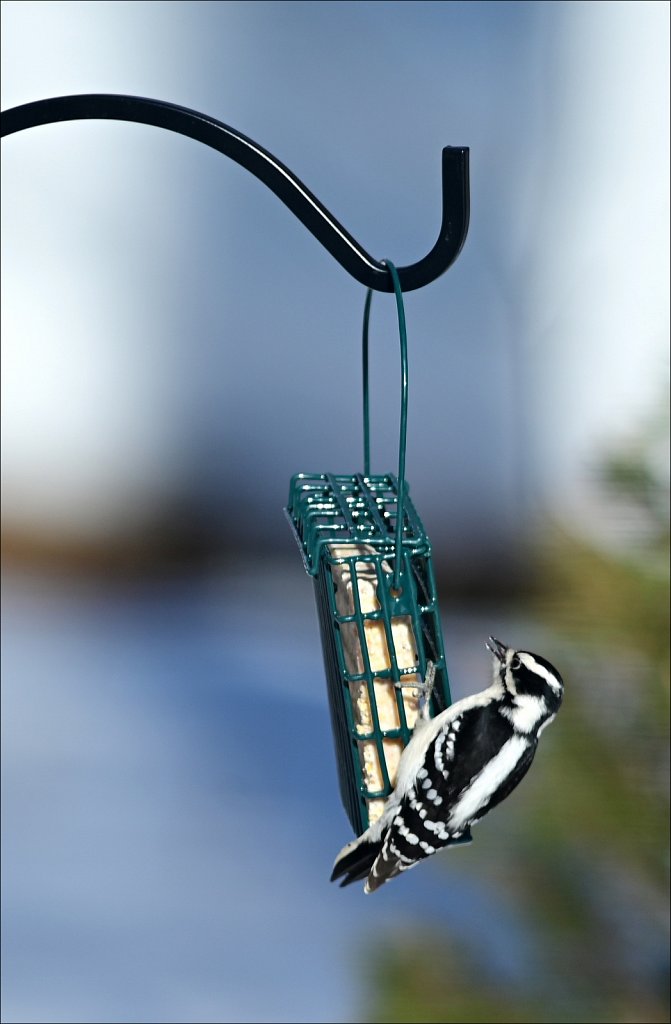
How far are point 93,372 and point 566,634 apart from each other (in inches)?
82.3

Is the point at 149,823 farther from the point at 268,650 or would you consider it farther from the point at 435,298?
the point at 435,298

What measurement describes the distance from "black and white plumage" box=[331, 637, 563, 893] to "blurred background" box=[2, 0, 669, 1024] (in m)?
2.19

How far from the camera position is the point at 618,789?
271 cm

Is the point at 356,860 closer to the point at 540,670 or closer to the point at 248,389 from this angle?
the point at 540,670

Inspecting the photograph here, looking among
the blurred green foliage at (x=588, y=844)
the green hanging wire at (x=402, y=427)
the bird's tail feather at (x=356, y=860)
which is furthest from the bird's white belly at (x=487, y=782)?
the blurred green foliage at (x=588, y=844)

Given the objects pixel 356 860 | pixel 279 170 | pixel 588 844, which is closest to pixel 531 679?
pixel 356 860

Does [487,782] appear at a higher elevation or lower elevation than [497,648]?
lower

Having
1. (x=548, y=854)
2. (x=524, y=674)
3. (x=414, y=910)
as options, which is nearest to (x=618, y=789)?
(x=548, y=854)

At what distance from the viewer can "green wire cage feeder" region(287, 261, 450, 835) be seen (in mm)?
1363

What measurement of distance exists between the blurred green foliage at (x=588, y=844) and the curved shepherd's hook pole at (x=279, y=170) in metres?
1.72

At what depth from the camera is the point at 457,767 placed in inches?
53.8

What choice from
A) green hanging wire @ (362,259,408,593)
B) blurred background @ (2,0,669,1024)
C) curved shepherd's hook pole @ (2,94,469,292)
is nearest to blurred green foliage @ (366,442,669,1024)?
blurred background @ (2,0,669,1024)

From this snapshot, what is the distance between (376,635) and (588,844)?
5.16ft

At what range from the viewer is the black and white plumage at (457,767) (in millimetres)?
1349
